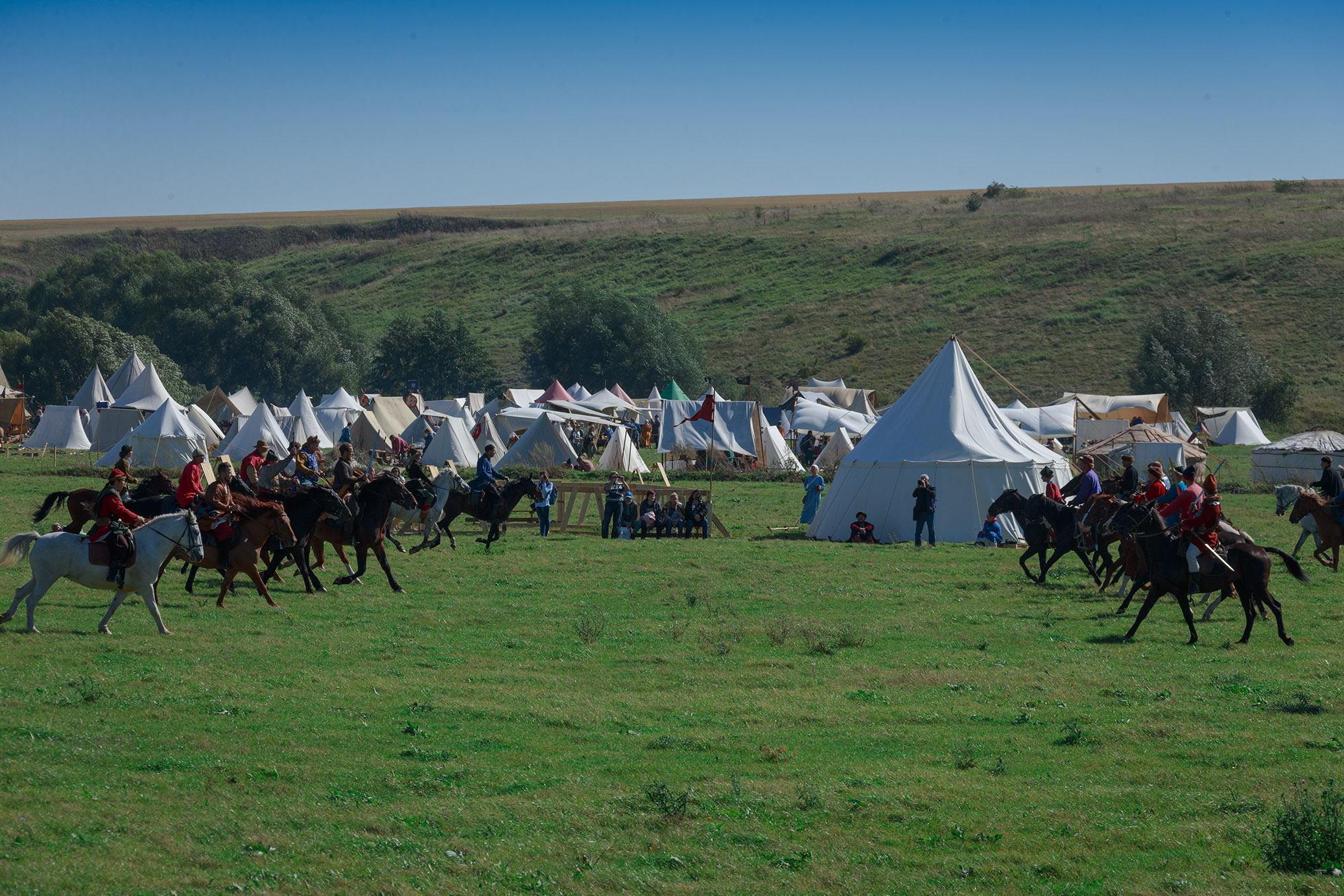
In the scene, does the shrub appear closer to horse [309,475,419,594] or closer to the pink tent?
horse [309,475,419,594]

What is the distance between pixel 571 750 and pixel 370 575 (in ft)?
31.1

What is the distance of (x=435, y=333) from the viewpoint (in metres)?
83.1

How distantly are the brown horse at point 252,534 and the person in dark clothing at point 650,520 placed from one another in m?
11.0

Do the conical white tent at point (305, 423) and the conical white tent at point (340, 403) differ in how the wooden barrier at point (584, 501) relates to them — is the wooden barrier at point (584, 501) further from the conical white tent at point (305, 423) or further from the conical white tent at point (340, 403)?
the conical white tent at point (340, 403)

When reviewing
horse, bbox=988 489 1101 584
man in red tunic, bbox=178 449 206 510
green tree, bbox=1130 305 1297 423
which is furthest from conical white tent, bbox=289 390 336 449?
green tree, bbox=1130 305 1297 423

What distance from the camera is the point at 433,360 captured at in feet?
271

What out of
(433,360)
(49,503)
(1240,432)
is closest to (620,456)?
(49,503)

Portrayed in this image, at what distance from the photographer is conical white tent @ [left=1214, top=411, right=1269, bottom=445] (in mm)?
50875

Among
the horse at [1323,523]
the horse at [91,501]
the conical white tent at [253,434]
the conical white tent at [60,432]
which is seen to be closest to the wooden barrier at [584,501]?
the horse at [91,501]

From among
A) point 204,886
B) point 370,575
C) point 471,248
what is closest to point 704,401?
point 370,575

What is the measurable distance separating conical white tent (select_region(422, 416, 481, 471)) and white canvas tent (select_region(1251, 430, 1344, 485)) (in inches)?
1006

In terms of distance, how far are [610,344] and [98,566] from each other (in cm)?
6706

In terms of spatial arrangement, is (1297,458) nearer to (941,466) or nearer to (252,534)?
(941,466)

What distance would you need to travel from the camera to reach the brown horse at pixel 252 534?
14031mm
